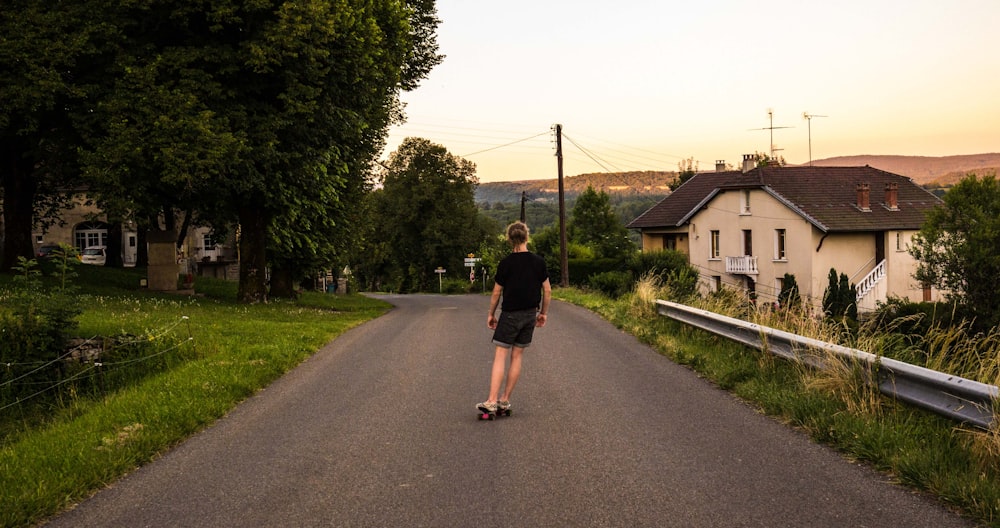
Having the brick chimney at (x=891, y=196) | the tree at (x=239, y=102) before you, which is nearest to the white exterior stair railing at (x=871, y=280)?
the brick chimney at (x=891, y=196)

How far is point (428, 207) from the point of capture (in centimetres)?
8238

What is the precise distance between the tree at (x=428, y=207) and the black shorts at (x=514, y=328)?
240 feet

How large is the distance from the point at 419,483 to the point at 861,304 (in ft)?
147

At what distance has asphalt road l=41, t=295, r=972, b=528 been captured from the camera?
4.79m

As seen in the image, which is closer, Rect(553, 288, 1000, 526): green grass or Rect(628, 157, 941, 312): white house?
Rect(553, 288, 1000, 526): green grass

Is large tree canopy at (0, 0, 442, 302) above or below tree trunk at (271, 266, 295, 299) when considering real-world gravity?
above

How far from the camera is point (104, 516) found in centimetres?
494

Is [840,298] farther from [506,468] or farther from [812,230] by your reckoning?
[506,468]

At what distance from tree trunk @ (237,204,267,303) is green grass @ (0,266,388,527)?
19.1 feet

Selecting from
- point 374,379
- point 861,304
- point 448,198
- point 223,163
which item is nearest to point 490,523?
point 374,379

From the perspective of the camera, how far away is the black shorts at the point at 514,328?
7887mm

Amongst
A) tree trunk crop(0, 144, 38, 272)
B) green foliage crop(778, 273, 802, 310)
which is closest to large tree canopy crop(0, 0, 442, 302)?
tree trunk crop(0, 144, 38, 272)

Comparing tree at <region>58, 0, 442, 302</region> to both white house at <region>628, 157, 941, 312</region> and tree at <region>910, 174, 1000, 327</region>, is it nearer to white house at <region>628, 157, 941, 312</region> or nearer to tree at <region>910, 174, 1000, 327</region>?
tree at <region>910, 174, 1000, 327</region>

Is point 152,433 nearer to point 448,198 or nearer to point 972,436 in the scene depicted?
point 972,436
